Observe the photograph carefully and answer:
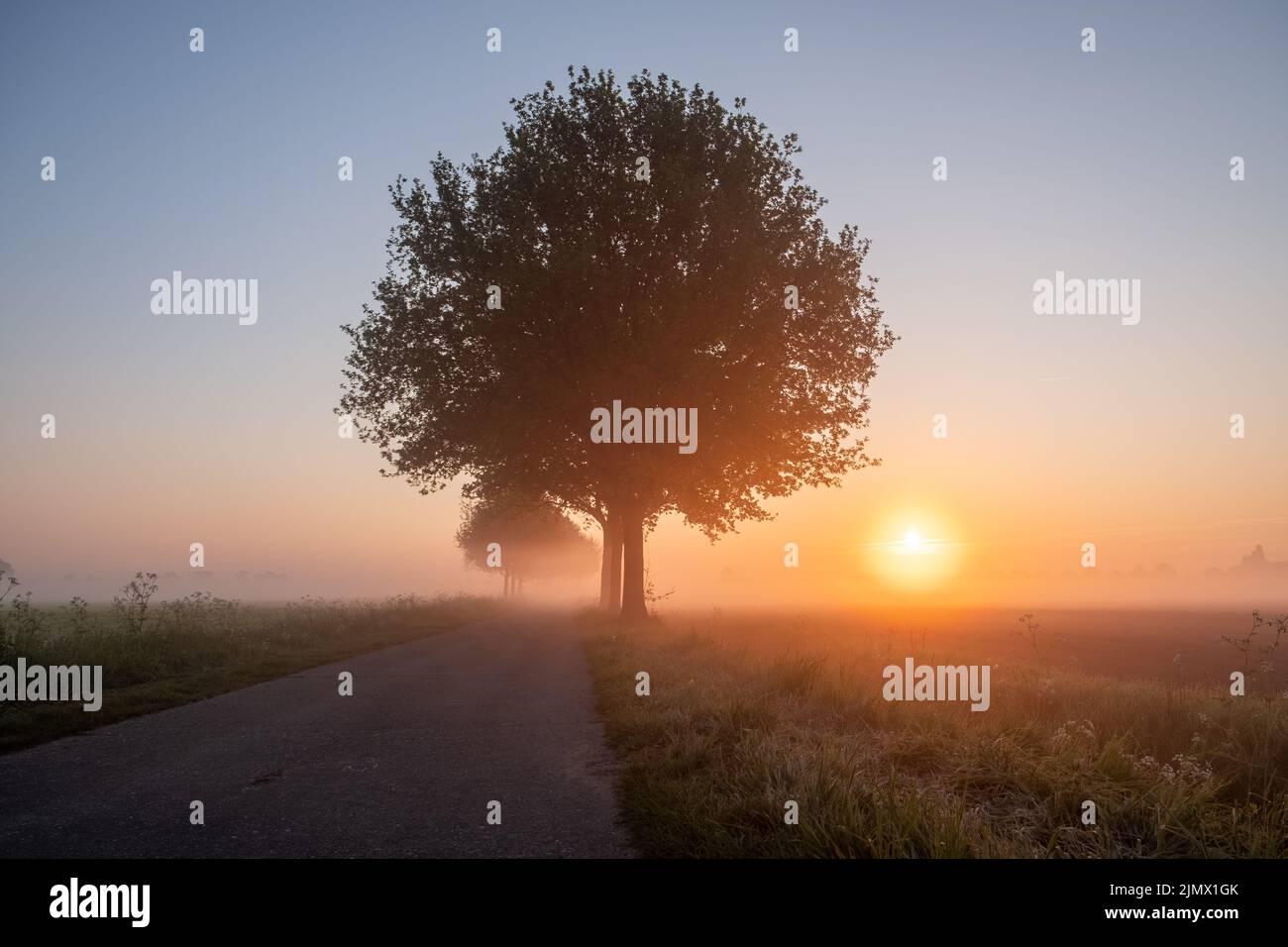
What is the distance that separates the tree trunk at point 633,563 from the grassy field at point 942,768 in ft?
47.9

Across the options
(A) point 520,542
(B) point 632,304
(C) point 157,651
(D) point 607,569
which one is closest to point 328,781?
(C) point 157,651

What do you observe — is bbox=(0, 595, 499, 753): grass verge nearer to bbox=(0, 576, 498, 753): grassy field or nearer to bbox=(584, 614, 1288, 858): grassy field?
bbox=(0, 576, 498, 753): grassy field

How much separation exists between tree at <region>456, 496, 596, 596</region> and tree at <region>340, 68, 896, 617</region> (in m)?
31.7

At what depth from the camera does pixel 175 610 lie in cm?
1861

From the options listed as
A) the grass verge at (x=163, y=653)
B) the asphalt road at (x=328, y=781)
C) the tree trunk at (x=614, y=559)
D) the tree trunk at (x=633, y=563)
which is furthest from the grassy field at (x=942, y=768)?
the tree trunk at (x=614, y=559)

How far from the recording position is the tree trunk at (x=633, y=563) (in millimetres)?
26969

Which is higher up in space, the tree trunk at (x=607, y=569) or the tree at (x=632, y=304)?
the tree at (x=632, y=304)

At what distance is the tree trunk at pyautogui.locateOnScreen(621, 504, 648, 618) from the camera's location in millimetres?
26969

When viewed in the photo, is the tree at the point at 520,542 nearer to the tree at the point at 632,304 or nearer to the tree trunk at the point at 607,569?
the tree trunk at the point at 607,569

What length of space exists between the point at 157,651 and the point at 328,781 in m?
11.0
